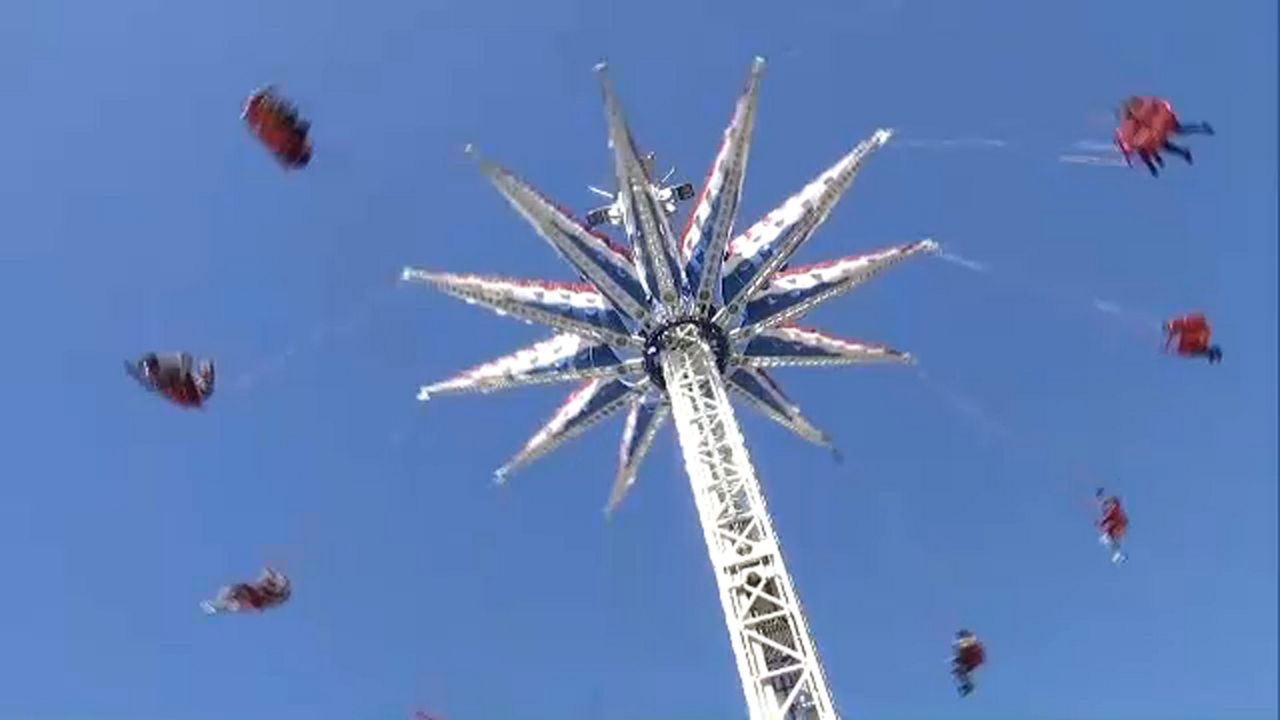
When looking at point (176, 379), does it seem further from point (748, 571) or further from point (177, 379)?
point (748, 571)

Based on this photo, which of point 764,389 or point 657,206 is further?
point 764,389

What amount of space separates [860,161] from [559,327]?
815 centimetres

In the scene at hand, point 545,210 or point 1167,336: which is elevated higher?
point 545,210

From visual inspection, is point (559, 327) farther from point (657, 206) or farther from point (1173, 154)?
point (1173, 154)

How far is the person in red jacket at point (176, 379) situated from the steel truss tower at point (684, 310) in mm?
5215

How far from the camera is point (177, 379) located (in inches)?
1159

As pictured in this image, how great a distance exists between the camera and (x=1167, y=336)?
2986 cm

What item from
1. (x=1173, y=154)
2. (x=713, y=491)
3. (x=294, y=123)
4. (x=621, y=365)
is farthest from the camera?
(x=621, y=365)

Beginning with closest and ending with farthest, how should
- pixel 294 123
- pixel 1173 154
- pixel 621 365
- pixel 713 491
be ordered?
pixel 713 491
pixel 1173 154
pixel 294 123
pixel 621 365

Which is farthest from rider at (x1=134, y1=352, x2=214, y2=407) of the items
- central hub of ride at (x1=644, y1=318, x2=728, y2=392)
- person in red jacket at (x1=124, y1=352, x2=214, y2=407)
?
central hub of ride at (x1=644, y1=318, x2=728, y2=392)

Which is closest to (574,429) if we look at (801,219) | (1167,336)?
(801,219)

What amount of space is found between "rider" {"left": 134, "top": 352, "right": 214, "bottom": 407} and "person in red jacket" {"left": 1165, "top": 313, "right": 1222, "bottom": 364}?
22.6 m

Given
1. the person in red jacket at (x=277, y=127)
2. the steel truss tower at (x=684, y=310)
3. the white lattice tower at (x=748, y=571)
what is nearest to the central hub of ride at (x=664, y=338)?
the steel truss tower at (x=684, y=310)

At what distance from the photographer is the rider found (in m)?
29.2
